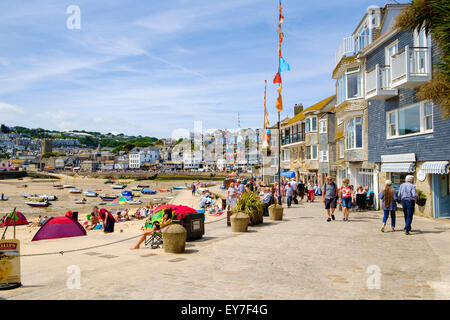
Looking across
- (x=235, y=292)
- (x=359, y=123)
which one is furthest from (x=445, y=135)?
(x=235, y=292)

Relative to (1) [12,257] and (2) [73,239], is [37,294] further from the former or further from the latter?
(2) [73,239]

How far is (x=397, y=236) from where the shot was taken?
456 inches

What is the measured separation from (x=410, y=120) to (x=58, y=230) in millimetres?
16362

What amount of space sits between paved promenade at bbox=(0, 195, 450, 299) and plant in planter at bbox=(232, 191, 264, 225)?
6.73 feet

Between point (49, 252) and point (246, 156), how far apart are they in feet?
504

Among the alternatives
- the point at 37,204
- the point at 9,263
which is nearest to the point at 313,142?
the point at 9,263

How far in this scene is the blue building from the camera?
15.6m

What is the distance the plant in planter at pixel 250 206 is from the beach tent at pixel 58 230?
6526 millimetres

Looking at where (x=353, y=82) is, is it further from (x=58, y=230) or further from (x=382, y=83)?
(x=58, y=230)

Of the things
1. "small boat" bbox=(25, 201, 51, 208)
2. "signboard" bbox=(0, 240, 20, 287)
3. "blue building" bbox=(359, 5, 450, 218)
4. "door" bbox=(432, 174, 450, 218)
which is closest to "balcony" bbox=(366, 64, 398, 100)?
"blue building" bbox=(359, 5, 450, 218)

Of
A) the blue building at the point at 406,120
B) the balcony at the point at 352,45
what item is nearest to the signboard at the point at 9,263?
the blue building at the point at 406,120

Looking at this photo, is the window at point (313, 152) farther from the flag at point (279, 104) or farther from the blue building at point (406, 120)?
the flag at point (279, 104)

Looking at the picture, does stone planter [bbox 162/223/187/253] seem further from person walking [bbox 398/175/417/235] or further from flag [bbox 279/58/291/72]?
flag [bbox 279/58/291/72]

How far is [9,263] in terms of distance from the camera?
22.9 ft
